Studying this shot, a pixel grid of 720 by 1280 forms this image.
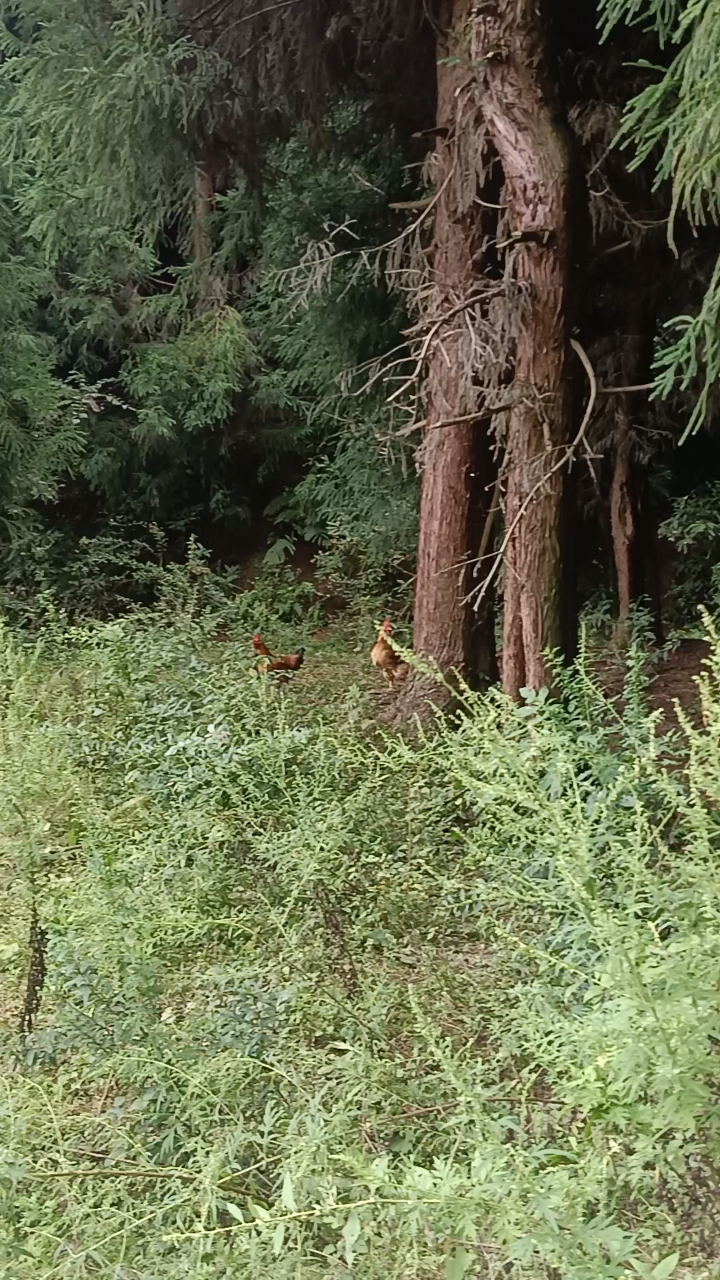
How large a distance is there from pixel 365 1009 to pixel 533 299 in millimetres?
2552

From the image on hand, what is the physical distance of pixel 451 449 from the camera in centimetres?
424

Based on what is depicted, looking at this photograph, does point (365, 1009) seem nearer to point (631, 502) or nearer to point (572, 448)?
point (572, 448)

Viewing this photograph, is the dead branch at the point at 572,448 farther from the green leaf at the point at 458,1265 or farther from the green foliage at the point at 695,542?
the green foliage at the point at 695,542

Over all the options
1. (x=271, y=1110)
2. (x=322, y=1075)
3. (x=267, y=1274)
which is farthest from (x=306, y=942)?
(x=267, y=1274)

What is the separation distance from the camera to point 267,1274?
1669mm

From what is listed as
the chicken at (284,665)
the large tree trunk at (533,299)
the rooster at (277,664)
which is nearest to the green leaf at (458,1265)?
the large tree trunk at (533,299)

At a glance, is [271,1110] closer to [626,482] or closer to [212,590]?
[626,482]

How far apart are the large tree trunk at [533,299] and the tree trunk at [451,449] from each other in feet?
0.90

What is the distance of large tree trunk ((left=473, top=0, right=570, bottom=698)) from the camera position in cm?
350

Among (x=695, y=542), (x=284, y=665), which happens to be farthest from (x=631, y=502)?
(x=284, y=665)

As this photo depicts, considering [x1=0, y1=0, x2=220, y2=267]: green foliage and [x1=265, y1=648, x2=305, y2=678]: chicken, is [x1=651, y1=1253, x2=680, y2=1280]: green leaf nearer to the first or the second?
[x1=265, y1=648, x2=305, y2=678]: chicken

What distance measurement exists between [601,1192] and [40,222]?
19.9ft

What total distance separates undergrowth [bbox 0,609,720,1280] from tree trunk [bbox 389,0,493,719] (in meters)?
0.97

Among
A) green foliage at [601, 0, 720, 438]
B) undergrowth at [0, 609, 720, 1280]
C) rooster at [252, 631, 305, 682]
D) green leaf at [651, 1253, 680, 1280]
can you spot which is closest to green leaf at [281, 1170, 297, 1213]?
undergrowth at [0, 609, 720, 1280]
